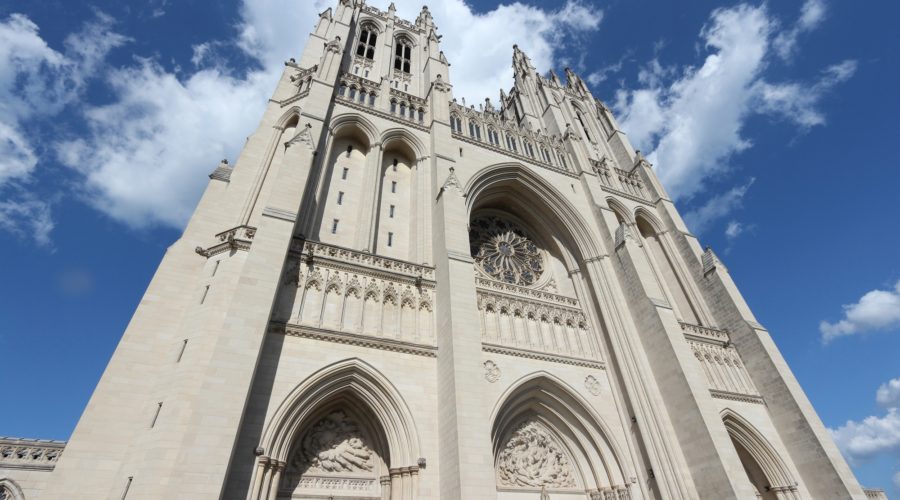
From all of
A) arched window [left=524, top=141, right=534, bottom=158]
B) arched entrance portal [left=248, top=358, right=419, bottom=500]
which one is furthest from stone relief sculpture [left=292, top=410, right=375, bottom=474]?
arched window [left=524, top=141, right=534, bottom=158]

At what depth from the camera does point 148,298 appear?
372 inches

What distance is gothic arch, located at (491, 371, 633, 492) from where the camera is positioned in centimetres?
1176

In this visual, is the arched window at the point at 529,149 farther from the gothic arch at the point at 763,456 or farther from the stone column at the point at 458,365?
the gothic arch at the point at 763,456

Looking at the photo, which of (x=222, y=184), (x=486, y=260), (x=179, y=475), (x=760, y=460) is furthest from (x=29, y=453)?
(x=760, y=460)

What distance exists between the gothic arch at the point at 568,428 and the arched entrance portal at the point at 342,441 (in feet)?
11.1

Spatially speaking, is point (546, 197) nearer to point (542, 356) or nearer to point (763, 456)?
point (542, 356)

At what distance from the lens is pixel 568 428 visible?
12523 mm

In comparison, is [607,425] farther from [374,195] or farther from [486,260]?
[374,195]

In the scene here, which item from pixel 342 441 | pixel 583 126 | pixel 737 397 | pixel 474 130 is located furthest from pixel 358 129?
pixel 583 126

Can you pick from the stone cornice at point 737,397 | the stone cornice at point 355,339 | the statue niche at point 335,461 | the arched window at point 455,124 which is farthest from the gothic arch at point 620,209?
the statue niche at point 335,461

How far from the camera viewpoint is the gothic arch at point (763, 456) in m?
12.7

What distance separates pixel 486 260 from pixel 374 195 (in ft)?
16.6

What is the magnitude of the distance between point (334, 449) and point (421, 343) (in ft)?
10.1

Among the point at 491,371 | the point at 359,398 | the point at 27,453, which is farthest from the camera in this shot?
the point at 27,453
